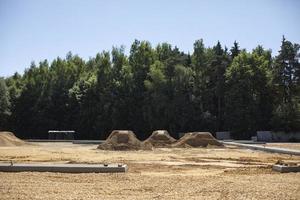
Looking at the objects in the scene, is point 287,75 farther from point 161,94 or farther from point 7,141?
point 7,141

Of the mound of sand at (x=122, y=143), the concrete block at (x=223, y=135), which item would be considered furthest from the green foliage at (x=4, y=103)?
the concrete block at (x=223, y=135)

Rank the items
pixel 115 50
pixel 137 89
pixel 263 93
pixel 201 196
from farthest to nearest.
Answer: pixel 115 50 < pixel 137 89 < pixel 263 93 < pixel 201 196

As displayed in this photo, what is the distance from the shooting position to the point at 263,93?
160 feet

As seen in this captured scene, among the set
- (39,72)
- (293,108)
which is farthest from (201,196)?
(39,72)

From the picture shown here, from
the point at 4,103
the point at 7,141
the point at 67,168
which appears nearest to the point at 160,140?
the point at 7,141

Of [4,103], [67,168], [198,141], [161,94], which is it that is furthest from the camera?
[4,103]

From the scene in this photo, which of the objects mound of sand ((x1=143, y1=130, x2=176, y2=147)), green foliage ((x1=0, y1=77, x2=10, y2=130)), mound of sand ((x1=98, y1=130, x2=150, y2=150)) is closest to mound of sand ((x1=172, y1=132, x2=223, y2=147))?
mound of sand ((x1=143, y1=130, x2=176, y2=147))

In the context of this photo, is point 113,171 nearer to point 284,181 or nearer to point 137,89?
point 284,181

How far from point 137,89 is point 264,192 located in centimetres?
4300

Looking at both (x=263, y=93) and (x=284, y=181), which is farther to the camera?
(x=263, y=93)

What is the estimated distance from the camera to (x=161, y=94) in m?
50.6

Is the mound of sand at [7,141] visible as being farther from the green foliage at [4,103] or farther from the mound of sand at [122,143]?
the green foliage at [4,103]

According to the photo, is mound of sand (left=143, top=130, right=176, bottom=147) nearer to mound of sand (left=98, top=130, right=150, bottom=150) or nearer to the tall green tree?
mound of sand (left=98, top=130, right=150, bottom=150)

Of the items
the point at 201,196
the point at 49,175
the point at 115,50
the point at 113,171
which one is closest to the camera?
the point at 201,196
